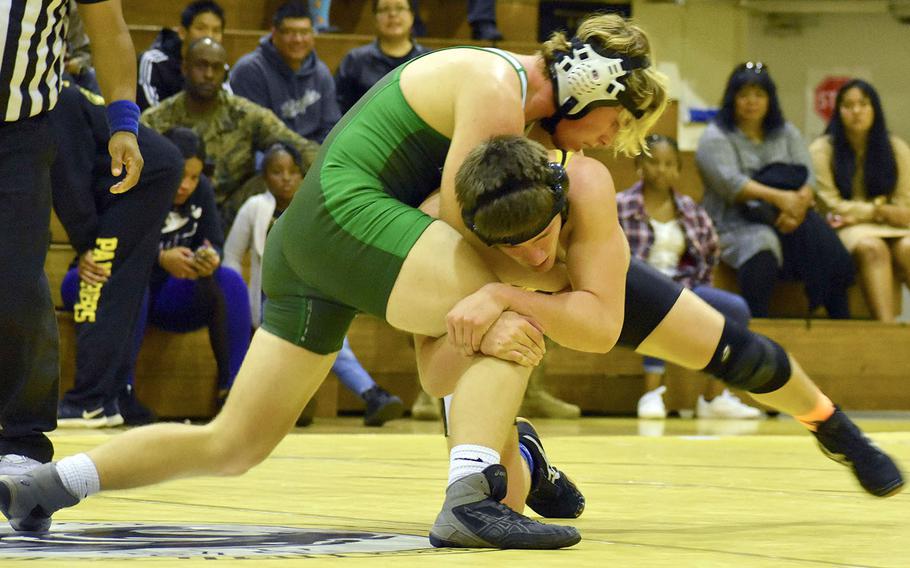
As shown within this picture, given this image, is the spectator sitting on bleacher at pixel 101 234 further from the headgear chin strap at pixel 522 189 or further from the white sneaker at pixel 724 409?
the headgear chin strap at pixel 522 189

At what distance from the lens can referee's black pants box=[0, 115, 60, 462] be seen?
9.45 feet

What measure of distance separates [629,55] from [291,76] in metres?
4.28

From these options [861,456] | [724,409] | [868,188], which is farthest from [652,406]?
[861,456]

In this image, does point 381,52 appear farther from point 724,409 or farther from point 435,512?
point 435,512

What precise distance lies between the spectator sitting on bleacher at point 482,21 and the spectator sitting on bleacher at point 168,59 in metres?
1.64

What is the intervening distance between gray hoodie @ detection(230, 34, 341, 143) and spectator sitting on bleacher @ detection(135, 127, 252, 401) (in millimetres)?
991

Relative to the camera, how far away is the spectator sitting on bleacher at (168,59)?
634 centimetres

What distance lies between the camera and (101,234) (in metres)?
5.23

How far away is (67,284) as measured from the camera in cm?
547

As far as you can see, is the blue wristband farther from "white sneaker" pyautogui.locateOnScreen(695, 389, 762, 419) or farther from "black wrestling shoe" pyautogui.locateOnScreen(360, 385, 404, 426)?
"white sneaker" pyautogui.locateOnScreen(695, 389, 762, 419)

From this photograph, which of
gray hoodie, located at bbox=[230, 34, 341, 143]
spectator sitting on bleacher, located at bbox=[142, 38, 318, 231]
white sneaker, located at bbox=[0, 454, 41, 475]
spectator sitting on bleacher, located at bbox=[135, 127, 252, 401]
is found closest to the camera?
white sneaker, located at bbox=[0, 454, 41, 475]

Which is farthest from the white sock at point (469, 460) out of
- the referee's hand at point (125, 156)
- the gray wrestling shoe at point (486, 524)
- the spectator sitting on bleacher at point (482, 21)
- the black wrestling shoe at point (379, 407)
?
the spectator sitting on bleacher at point (482, 21)

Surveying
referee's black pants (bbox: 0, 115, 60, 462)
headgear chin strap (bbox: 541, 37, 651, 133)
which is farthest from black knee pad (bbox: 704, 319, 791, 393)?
referee's black pants (bbox: 0, 115, 60, 462)

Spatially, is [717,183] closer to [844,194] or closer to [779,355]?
[844,194]
